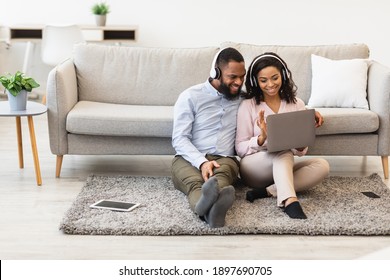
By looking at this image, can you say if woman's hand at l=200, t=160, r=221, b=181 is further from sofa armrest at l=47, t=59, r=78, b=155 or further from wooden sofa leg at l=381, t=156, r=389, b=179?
wooden sofa leg at l=381, t=156, r=389, b=179

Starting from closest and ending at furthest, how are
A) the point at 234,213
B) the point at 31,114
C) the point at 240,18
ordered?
the point at 234,213, the point at 31,114, the point at 240,18

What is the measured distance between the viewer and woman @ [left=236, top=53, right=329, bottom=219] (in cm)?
317

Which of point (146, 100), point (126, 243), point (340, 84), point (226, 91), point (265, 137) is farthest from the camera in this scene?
point (146, 100)

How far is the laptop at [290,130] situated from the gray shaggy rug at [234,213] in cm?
30

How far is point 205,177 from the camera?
3.06 m

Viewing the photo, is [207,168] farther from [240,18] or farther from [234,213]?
[240,18]

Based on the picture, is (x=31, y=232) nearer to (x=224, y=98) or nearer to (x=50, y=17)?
(x=224, y=98)

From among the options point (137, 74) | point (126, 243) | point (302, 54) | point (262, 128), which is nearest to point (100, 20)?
point (137, 74)

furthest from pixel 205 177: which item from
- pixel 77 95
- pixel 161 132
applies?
pixel 77 95

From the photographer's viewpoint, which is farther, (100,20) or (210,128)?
(100,20)

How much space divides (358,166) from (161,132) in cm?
125

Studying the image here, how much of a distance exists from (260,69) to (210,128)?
0.39 m

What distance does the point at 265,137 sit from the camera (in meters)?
3.15

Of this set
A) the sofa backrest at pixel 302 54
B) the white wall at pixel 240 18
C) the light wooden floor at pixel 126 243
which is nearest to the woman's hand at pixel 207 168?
the light wooden floor at pixel 126 243
